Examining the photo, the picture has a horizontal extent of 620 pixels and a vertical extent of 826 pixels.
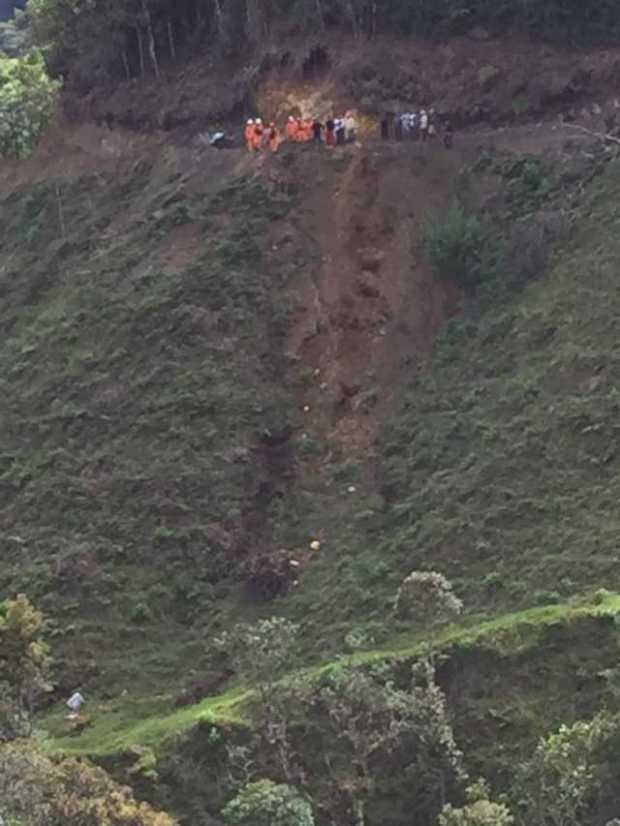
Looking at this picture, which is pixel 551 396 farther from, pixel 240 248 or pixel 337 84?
pixel 337 84

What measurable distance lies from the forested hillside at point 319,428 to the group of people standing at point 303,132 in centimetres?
11

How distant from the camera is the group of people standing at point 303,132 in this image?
28.0 meters

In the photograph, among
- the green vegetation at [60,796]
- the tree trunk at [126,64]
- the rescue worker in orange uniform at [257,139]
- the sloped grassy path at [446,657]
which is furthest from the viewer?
the tree trunk at [126,64]

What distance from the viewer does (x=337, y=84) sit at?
2925cm

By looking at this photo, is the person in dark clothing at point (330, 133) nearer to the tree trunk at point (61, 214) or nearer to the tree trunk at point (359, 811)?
the tree trunk at point (61, 214)

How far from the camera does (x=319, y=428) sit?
77.9ft

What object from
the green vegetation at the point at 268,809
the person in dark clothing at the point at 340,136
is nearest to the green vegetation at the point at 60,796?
the green vegetation at the point at 268,809

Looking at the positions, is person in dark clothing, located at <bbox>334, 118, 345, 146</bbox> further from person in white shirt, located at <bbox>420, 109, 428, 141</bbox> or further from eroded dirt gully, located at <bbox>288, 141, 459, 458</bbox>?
person in white shirt, located at <bbox>420, 109, 428, 141</bbox>

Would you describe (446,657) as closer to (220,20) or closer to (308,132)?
(308,132)

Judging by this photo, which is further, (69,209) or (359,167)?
(69,209)

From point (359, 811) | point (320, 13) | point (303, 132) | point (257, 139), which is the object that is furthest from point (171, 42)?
point (359, 811)

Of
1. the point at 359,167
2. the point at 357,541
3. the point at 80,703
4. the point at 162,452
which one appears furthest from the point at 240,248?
the point at 80,703

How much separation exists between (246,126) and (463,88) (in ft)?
15.8

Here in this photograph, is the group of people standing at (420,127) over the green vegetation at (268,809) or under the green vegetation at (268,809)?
over
